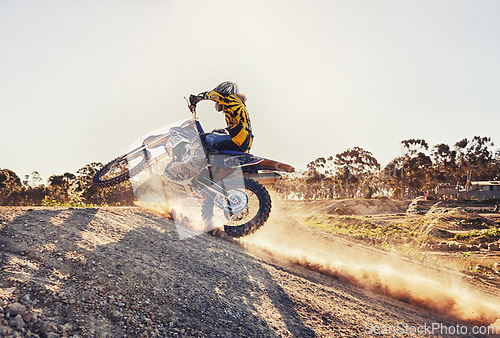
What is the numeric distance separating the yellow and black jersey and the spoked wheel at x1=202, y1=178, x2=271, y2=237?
1.09m

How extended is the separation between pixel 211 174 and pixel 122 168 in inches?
112

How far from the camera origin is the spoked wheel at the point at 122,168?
7238 mm

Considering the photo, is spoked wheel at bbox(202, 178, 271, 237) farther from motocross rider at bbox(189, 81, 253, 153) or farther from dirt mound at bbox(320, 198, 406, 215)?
dirt mound at bbox(320, 198, 406, 215)

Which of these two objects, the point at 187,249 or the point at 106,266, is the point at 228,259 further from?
the point at 106,266

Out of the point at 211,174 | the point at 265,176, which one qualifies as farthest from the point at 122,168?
the point at 265,176

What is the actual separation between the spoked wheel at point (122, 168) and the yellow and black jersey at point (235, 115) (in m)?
2.32

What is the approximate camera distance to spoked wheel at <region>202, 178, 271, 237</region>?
20.0 ft

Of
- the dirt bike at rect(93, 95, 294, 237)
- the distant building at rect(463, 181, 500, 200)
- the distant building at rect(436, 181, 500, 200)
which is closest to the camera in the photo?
the dirt bike at rect(93, 95, 294, 237)

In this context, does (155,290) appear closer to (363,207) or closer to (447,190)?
(363,207)

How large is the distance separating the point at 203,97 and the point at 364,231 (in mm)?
18094

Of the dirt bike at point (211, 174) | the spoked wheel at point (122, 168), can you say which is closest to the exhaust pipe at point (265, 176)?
the dirt bike at point (211, 174)

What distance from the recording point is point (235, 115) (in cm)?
671

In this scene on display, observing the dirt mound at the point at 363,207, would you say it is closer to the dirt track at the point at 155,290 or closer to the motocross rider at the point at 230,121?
the dirt track at the point at 155,290

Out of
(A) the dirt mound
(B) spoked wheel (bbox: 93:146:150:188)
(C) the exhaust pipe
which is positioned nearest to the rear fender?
(C) the exhaust pipe
